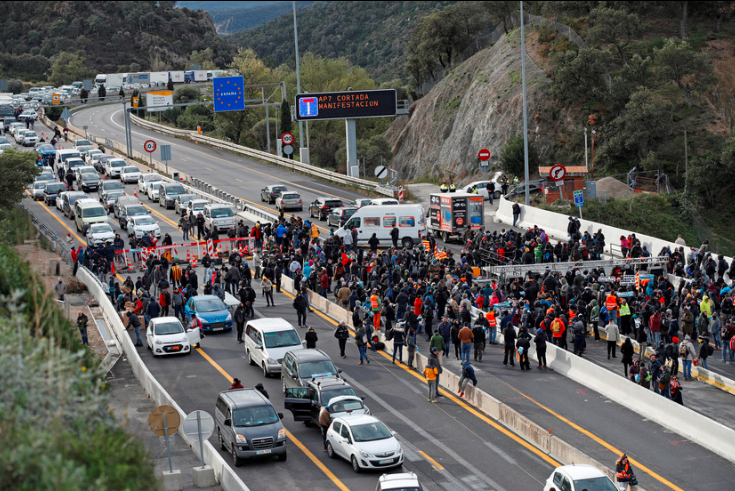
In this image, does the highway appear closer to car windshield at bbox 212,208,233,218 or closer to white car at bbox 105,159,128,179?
car windshield at bbox 212,208,233,218

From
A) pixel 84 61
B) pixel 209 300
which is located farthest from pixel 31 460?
pixel 84 61

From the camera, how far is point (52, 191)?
51281mm

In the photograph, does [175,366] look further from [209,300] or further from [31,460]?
[31,460]

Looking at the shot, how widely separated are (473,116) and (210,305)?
4620cm

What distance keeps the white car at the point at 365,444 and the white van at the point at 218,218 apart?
25485mm

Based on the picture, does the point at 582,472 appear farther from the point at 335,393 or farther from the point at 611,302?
the point at 611,302

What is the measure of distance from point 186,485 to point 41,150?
181 ft

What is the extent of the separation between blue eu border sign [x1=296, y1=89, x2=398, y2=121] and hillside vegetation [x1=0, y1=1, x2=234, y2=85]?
11814cm

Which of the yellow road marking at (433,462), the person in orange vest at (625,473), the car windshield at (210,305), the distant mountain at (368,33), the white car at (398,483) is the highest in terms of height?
the distant mountain at (368,33)

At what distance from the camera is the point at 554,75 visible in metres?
61.9

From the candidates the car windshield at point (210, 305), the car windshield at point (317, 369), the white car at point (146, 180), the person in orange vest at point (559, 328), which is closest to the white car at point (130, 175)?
the white car at point (146, 180)

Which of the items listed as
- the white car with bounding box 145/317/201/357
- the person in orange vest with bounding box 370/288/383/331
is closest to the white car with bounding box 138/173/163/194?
the white car with bounding box 145/317/201/357

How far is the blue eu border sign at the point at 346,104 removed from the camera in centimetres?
6009

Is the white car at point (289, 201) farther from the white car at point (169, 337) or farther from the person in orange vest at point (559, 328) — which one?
the person in orange vest at point (559, 328)
